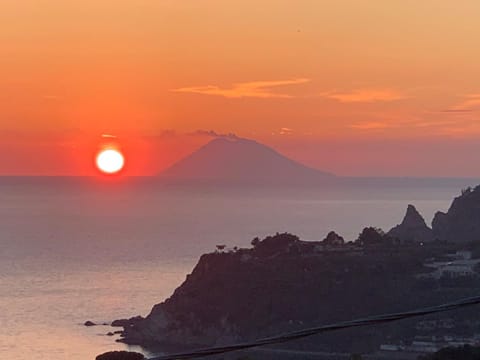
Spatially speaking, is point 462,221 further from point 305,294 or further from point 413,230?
point 305,294

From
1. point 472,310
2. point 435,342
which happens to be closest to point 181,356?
point 435,342

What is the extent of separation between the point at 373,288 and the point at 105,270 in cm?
3024

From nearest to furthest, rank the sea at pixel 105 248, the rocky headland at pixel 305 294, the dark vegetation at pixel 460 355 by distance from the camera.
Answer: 1. the dark vegetation at pixel 460 355
2. the rocky headland at pixel 305 294
3. the sea at pixel 105 248

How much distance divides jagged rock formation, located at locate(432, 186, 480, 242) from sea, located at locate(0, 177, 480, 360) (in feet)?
45.8

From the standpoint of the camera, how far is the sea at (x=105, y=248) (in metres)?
41.8

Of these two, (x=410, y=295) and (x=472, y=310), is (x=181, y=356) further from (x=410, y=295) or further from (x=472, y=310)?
(x=410, y=295)

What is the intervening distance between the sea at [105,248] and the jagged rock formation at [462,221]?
1395cm

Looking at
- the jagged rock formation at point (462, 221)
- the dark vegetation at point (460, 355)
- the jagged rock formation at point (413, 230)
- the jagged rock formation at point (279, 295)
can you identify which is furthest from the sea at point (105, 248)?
the dark vegetation at point (460, 355)

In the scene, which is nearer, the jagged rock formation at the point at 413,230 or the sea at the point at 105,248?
the sea at the point at 105,248

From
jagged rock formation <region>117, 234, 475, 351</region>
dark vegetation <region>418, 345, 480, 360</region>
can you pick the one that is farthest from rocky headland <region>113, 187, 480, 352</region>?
dark vegetation <region>418, 345, 480, 360</region>

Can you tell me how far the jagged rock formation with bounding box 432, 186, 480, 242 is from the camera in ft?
178

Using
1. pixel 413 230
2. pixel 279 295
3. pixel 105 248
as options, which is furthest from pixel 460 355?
pixel 105 248

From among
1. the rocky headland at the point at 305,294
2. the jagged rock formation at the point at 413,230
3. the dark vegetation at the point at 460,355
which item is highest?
the jagged rock formation at the point at 413,230

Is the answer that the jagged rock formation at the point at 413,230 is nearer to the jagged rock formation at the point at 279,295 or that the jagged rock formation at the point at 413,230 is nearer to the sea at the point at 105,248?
the sea at the point at 105,248
